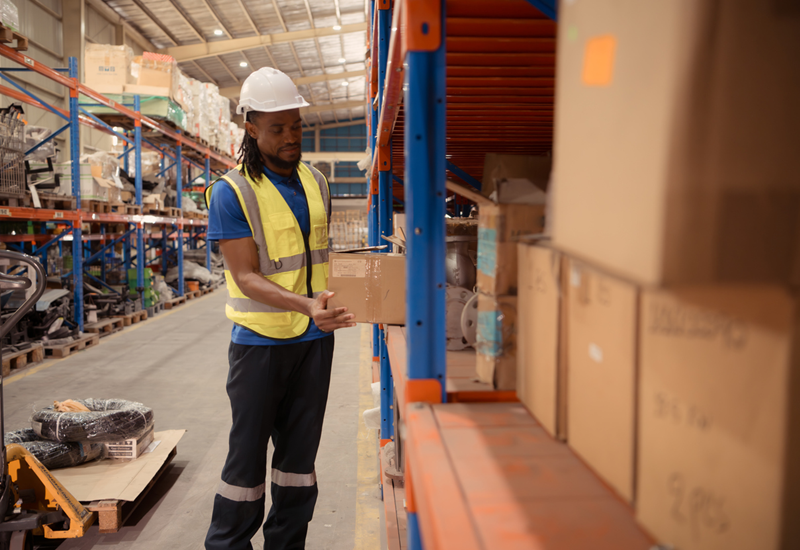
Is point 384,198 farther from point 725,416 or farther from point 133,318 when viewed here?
point 133,318

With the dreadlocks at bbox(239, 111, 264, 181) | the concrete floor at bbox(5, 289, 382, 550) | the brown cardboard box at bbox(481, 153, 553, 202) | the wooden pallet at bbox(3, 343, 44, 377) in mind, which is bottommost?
the concrete floor at bbox(5, 289, 382, 550)

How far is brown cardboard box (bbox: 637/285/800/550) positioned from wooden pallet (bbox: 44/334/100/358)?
7.26m

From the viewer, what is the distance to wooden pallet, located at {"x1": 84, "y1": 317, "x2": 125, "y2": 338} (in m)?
7.41

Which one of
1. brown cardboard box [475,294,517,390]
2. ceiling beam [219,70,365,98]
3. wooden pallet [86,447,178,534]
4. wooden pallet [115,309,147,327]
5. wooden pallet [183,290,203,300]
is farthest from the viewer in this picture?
ceiling beam [219,70,365,98]

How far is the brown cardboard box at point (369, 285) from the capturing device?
1.84 meters

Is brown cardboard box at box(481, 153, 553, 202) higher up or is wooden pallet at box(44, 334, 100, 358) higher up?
brown cardboard box at box(481, 153, 553, 202)

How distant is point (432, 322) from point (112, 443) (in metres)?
3.05

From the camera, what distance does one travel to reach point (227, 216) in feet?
7.60

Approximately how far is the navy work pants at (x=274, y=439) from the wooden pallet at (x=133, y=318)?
6720 mm

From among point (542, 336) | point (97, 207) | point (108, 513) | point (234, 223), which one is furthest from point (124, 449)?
point (97, 207)

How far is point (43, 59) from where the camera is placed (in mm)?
13055

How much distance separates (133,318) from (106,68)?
4256mm

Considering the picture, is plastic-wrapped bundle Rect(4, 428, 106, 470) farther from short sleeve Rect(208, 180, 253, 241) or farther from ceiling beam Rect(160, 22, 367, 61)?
ceiling beam Rect(160, 22, 367, 61)

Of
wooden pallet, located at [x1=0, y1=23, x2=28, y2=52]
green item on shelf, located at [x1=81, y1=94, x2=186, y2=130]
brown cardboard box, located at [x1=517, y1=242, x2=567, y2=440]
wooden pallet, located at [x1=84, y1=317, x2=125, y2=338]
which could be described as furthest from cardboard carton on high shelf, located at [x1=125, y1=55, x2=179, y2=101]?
brown cardboard box, located at [x1=517, y1=242, x2=567, y2=440]
